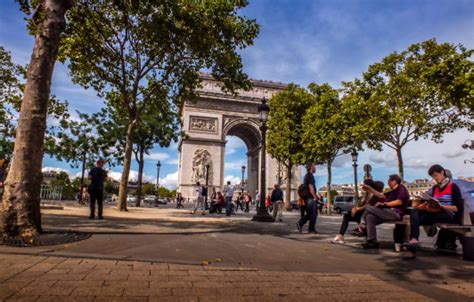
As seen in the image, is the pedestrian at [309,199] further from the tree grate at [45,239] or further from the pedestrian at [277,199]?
the tree grate at [45,239]

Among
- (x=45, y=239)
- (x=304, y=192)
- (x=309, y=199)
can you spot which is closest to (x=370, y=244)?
(x=309, y=199)

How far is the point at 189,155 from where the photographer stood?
37406 mm

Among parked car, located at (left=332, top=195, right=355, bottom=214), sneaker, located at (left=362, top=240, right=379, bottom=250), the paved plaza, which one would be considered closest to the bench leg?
the paved plaza

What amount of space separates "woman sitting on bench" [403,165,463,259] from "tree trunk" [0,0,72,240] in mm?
5836

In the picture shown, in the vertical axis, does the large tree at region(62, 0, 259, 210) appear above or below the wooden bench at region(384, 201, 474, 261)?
above

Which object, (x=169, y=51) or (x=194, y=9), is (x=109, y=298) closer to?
(x=194, y=9)

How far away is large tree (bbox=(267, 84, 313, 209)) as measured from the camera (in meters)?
29.3

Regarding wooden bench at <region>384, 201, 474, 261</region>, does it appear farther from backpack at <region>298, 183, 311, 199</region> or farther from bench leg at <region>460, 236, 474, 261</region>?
backpack at <region>298, 183, 311, 199</region>

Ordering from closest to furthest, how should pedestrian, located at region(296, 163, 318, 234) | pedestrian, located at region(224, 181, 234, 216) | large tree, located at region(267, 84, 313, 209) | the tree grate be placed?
the tree grate → pedestrian, located at region(296, 163, 318, 234) → pedestrian, located at region(224, 181, 234, 216) → large tree, located at region(267, 84, 313, 209)

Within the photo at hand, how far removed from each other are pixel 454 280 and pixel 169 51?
1388 cm

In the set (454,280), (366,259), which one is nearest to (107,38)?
(366,259)

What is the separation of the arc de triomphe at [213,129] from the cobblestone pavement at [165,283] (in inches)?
1275

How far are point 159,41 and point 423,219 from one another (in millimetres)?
12241

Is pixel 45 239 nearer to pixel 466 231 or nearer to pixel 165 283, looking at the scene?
pixel 165 283
